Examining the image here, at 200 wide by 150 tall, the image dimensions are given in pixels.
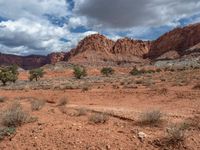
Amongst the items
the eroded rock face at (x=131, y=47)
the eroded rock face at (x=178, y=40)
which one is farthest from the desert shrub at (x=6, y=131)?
the eroded rock face at (x=131, y=47)

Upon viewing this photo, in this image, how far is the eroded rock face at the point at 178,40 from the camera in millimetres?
146250

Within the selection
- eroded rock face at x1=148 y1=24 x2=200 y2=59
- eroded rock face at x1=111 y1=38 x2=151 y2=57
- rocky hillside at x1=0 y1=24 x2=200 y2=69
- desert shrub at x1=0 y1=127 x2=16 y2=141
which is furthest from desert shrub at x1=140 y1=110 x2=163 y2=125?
eroded rock face at x1=111 y1=38 x2=151 y2=57

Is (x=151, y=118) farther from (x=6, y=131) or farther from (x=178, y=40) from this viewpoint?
(x=178, y=40)

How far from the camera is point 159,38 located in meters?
178

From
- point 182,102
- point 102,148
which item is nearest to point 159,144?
point 102,148

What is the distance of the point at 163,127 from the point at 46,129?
132 inches

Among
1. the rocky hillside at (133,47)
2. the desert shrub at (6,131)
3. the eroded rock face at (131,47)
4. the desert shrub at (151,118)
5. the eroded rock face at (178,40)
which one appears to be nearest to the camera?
the desert shrub at (6,131)

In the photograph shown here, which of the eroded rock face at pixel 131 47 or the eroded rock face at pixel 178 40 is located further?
the eroded rock face at pixel 131 47

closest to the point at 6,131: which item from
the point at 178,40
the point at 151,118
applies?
the point at 151,118

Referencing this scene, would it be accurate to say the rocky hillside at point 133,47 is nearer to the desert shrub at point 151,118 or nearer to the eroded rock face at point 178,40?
the eroded rock face at point 178,40

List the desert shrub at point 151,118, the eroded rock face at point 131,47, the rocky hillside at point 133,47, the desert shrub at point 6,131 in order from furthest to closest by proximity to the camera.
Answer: the eroded rock face at point 131,47 < the rocky hillside at point 133,47 < the desert shrub at point 151,118 < the desert shrub at point 6,131

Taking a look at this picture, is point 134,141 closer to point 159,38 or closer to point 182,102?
point 182,102

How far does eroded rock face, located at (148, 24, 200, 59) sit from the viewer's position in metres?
146

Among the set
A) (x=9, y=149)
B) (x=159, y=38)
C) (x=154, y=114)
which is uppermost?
(x=159, y=38)
